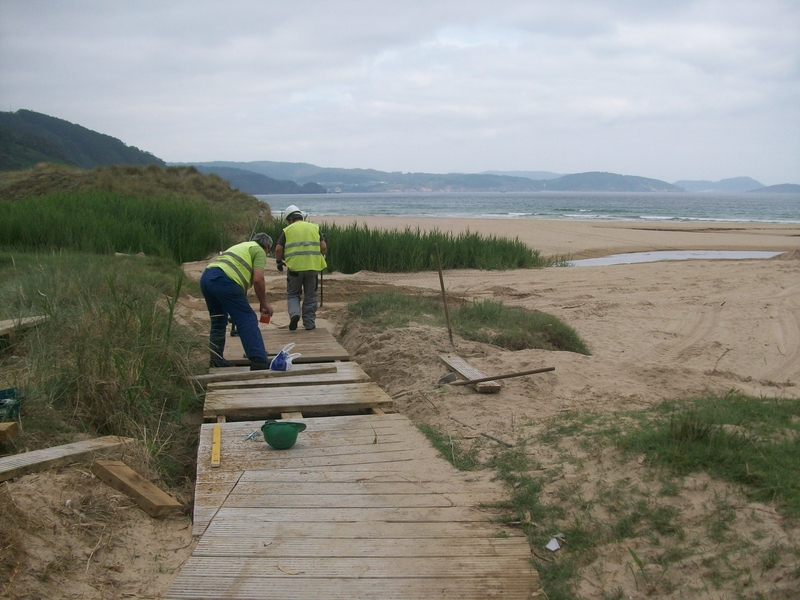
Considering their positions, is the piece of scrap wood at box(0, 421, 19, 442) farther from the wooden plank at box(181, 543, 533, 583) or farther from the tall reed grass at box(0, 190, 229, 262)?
the tall reed grass at box(0, 190, 229, 262)

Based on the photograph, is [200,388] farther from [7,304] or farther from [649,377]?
[649,377]

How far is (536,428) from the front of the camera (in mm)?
5074

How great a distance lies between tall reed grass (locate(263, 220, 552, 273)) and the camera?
16.1 meters

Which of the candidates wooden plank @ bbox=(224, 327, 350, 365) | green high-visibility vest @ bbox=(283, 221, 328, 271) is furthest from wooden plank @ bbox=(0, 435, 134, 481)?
green high-visibility vest @ bbox=(283, 221, 328, 271)

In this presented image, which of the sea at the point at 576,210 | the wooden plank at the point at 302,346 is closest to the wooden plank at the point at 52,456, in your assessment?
the wooden plank at the point at 302,346

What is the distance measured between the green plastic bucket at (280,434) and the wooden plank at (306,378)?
1.67 metres

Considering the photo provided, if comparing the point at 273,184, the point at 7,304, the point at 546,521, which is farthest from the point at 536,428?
the point at 273,184

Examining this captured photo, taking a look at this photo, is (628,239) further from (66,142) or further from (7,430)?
(66,142)

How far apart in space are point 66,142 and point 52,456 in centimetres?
7804

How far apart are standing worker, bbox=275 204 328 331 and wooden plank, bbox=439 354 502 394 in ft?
8.31

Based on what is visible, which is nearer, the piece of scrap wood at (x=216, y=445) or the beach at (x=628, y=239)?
the piece of scrap wood at (x=216, y=445)

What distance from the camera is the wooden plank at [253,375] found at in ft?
21.0

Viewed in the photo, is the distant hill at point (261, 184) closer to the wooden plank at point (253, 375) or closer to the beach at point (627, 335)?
the beach at point (627, 335)

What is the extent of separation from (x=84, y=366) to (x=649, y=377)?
4966mm
